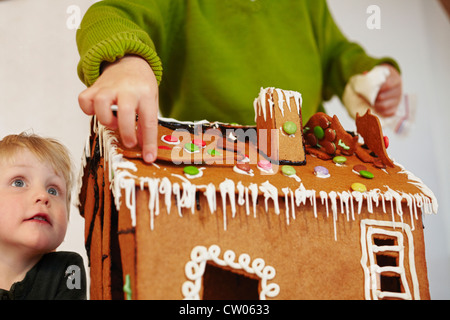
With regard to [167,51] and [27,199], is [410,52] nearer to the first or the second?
[167,51]

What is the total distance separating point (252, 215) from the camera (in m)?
0.64

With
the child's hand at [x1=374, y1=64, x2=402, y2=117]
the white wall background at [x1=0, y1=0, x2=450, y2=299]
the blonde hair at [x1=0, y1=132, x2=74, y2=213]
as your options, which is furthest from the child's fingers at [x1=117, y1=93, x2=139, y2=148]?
the child's hand at [x1=374, y1=64, x2=402, y2=117]

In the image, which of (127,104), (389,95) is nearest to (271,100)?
(127,104)

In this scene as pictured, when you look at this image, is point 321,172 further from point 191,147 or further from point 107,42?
point 107,42

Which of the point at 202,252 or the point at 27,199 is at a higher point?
the point at 27,199

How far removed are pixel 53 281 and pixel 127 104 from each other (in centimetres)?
43

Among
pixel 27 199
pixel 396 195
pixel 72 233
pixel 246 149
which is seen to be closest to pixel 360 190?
pixel 396 195

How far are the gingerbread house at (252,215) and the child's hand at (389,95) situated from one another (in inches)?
12.9

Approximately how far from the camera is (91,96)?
606 millimetres

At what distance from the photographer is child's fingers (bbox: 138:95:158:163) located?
2.01 feet
